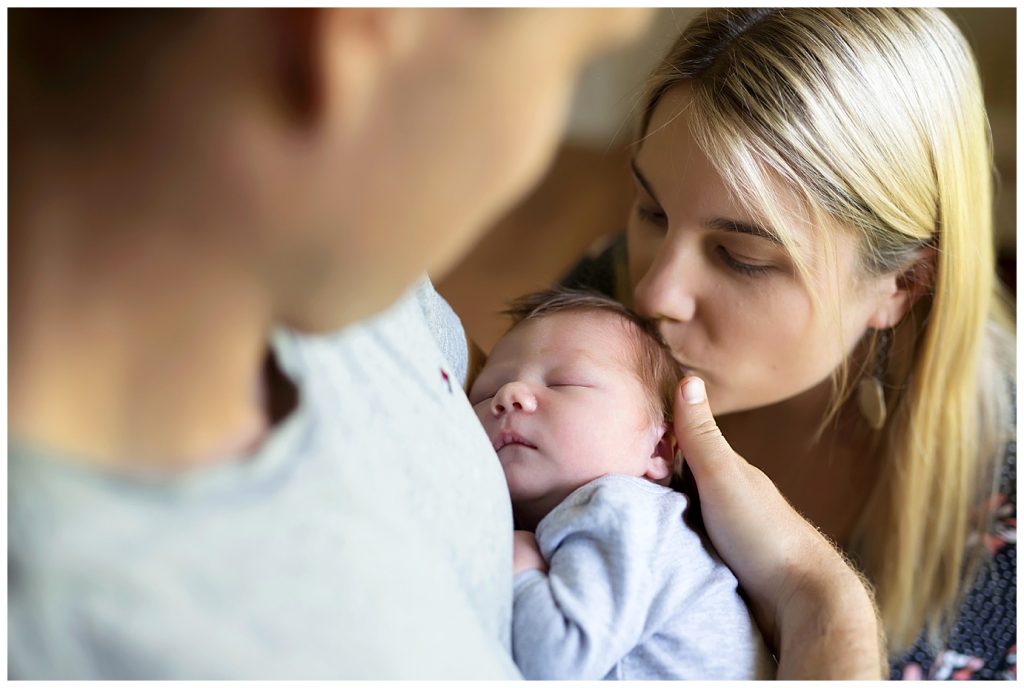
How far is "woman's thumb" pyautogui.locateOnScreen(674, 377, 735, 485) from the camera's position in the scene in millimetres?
853

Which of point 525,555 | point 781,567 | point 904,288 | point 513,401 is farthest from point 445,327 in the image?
point 904,288

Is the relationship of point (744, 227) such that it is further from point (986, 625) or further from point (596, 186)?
point (596, 186)

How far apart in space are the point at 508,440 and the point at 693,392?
0.17 meters

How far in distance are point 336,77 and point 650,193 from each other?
0.78m

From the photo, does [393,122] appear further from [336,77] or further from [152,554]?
[152,554]

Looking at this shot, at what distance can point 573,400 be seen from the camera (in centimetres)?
88

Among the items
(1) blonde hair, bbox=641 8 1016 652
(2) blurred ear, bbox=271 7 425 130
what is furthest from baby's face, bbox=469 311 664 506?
(2) blurred ear, bbox=271 7 425 130

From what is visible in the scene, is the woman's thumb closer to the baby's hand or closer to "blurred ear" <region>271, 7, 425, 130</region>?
the baby's hand

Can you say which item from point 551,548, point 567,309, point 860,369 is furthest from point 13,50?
point 860,369

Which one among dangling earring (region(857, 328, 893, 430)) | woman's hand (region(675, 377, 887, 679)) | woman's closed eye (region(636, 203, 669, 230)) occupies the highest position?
woman's closed eye (region(636, 203, 669, 230))

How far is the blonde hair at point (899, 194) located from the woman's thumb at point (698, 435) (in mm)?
236

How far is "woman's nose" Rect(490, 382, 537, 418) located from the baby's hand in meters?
0.11

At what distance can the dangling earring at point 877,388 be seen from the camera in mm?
1248

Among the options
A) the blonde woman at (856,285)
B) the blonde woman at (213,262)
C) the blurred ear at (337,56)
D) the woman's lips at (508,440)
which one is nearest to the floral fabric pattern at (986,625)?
the blonde woman at (856,285)
